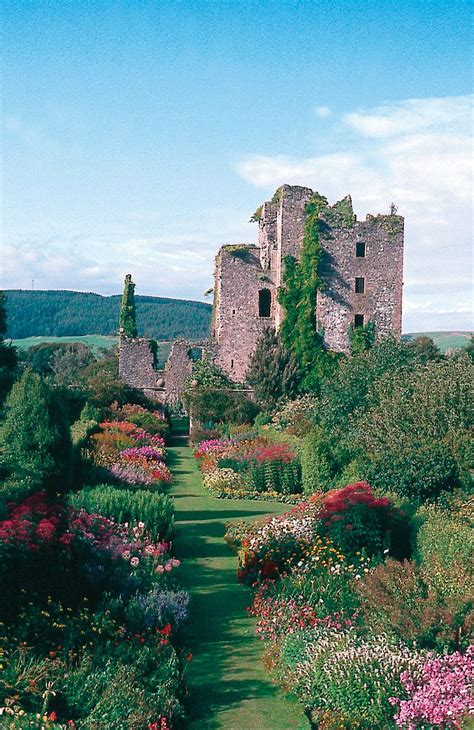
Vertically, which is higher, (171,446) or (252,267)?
(252,267)

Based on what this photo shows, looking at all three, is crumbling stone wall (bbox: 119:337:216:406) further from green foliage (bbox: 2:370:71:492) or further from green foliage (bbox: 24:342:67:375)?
green foliage (bbox: 24:342:67:375)

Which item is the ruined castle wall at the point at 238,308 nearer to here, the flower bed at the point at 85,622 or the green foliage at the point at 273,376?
the green foliage at the point at 273,376

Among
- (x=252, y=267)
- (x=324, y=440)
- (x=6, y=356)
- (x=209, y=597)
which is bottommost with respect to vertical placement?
(x=209, y=597)

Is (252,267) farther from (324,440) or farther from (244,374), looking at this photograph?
(324,440)

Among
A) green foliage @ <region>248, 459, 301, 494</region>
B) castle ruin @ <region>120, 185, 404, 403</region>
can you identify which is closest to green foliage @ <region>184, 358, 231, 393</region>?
castle ruin @ <region>120, 185, 404, 403</region>

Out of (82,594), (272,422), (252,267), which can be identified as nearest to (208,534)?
(82,594)

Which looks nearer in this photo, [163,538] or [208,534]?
[163,538]

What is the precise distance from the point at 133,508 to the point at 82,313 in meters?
93.6

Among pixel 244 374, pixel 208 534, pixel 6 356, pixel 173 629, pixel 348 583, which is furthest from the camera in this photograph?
pixel 244 374

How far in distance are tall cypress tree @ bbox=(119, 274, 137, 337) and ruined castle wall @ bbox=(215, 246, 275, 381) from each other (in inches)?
225

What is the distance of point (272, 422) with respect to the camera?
33031mm

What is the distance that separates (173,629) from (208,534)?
6.60m

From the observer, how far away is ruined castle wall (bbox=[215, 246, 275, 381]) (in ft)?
132

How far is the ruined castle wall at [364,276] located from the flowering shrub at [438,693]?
100 ft
